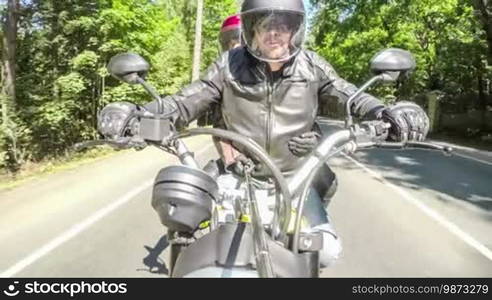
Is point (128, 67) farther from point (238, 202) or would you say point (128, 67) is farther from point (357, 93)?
point (357, 93)

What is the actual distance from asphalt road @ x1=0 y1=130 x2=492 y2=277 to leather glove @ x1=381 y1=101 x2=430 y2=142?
2.97 metres

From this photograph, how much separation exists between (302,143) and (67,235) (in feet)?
14.9

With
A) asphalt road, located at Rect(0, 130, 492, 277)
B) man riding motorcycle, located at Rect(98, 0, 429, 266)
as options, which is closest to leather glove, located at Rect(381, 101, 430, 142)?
man riding motorcycle, located at Rect(98, 0, 429, 266)

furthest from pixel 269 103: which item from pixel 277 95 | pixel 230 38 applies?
pixel 230 38

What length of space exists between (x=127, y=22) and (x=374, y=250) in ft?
58.9

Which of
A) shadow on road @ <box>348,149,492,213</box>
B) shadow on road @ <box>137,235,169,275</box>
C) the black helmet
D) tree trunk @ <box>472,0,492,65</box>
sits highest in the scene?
tree trunk @ <box>472,0,492,65</box>

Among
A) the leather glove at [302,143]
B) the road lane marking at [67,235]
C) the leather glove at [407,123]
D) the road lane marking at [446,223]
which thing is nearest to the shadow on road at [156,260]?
the road lane marking at [67,235]

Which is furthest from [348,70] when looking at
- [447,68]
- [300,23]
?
[300,23]

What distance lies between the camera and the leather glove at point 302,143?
305 cm

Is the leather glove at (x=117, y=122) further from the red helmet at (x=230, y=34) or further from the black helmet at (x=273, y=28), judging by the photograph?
the red helmet at (x=230, y=34)

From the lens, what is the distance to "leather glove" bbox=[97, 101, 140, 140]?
2.54 m

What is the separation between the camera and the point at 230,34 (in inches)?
204

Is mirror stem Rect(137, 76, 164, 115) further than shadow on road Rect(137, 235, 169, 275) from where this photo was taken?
No

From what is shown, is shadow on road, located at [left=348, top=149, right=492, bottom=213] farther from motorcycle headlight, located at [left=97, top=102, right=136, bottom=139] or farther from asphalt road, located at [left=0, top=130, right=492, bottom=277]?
motorcycle headlight, located at [left=97, top=102, right=136, bottom=139]
